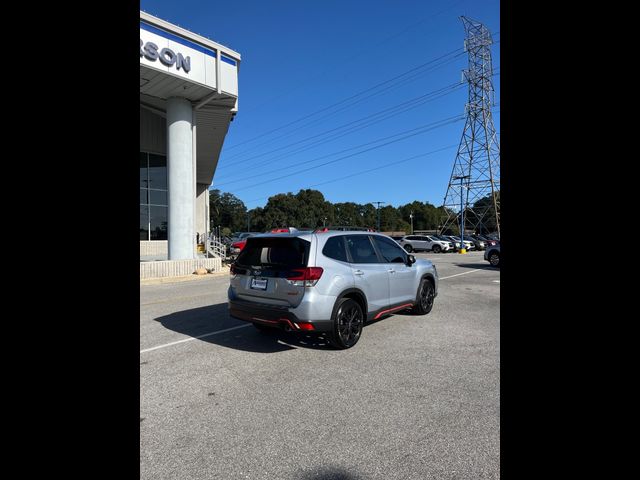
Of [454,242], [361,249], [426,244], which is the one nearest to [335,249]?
[361,249]

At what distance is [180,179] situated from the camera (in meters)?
17.8

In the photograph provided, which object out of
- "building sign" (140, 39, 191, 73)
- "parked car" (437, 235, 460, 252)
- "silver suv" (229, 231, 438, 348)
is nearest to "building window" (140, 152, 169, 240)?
"building sign" (140, 39, 191, 73)

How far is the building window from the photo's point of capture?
920 inches

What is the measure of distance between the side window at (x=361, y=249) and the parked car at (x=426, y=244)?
30.9 m

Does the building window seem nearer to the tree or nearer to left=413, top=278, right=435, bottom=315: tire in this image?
left=413, top=278, right=435, bottom=315: tire

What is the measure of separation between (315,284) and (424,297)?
3414 millimetres

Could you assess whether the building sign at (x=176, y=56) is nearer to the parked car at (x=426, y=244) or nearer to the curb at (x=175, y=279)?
the curb at (x=175, y=279)

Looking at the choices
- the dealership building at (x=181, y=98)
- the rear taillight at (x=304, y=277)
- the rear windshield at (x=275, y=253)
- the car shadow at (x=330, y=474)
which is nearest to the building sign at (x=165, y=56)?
the dealership building at (x=181, y=98)

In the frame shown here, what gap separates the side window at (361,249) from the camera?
589 centimetres

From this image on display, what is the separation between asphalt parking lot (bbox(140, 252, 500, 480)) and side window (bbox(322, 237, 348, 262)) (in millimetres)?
1315

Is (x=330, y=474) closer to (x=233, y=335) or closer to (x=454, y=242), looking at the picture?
(x=233, y=335)
